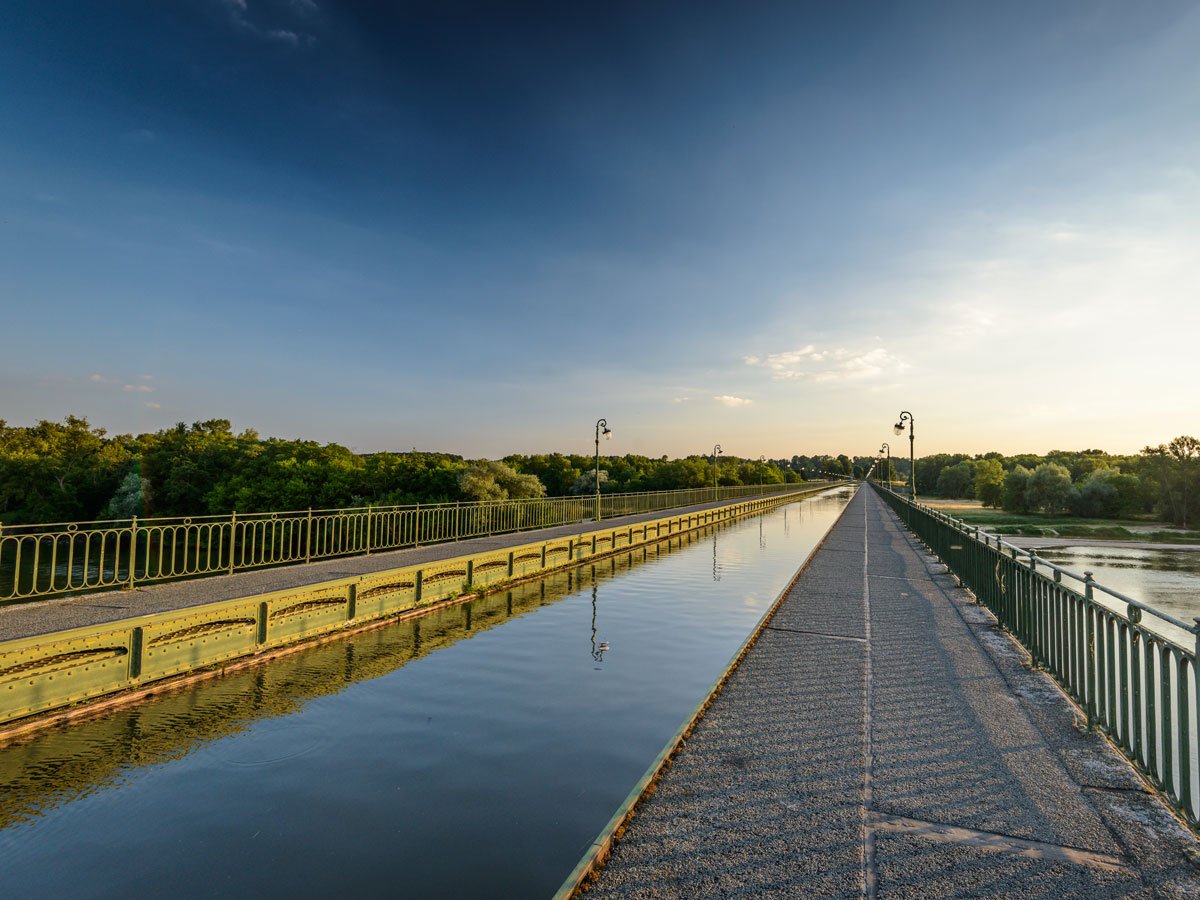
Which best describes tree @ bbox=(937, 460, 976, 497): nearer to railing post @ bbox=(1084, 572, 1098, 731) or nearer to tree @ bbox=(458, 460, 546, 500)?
tree @ bbox=(458, 460, 546, 500)

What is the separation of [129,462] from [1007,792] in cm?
7981

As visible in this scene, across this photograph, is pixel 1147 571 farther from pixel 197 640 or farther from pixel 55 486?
pixel 55 486

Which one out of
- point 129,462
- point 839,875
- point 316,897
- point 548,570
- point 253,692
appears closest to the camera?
point 839,875

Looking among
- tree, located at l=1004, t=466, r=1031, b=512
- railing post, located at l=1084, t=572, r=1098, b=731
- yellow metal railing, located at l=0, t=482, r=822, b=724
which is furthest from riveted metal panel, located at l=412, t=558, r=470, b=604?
tree, located at l=1004, t=466, r=1031, b=512

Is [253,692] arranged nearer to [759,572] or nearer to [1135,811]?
[1135,811]

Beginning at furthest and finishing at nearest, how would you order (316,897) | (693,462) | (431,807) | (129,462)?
(693,462), (129,462), (431,807), (316,897)

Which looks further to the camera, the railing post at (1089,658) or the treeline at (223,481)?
the treeline at (223,481)

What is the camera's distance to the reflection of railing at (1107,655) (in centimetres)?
369

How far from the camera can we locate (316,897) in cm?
349

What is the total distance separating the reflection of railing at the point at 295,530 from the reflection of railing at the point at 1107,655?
771cm

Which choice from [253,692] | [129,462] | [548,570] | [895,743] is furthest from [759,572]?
[129,462]

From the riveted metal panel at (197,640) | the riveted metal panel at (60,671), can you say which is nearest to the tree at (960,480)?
the riveted metal panel at (197,640)

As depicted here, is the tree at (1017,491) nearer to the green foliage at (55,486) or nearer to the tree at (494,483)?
the tree at (494,483)

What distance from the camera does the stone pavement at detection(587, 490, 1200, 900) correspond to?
3127 millimetres
